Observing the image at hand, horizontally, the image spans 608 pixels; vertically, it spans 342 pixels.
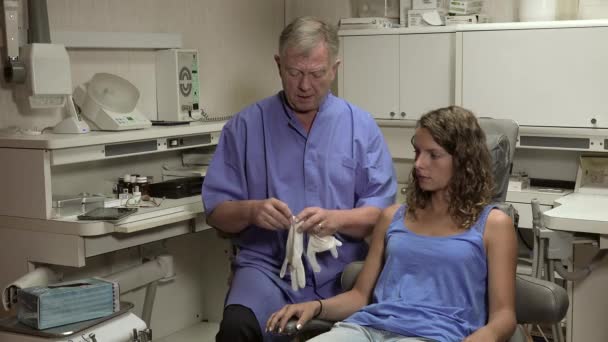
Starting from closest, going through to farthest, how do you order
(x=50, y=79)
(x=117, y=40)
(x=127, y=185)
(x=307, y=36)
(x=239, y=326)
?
(x=239, y=326) → (x=307, y=36) → (x=50, y=79) → (x=127, y=185) → (x=117, y=40)

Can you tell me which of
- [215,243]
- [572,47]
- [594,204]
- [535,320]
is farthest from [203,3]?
[535,320]

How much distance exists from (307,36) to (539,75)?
144 centimetres

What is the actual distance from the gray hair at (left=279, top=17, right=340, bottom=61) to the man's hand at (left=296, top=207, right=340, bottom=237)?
0.50 meters

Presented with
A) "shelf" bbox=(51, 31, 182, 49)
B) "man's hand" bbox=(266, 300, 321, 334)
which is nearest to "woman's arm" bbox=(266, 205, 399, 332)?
"man's hand" bbox=(266, 300, 321, 334)

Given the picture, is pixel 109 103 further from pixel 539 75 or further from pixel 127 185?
pixel 539 75

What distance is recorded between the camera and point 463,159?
2129 mm

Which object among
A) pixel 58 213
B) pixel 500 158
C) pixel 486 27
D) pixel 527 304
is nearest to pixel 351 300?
pixel 527 304

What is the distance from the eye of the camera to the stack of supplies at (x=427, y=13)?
3873mm

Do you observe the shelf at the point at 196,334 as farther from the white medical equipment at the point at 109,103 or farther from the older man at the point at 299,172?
the older man at the point at 299,172

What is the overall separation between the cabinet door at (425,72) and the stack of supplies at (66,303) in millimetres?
1957

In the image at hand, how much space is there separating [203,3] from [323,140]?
165cm

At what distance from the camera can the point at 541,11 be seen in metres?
3.55

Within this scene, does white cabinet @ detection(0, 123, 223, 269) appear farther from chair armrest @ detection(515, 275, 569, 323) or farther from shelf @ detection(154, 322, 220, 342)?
chair armrest @ detection(515, 275, 569, 323)

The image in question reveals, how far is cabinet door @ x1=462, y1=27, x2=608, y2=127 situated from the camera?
11.0ft
